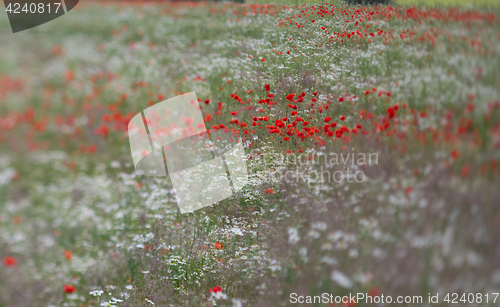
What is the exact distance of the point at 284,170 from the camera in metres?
3.86

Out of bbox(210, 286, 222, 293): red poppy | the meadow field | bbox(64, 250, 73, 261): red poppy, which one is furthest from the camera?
bbox(64, 250, 73, 261): red poppy

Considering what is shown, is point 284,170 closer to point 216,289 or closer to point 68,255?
point 216,289

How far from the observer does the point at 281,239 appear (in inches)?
125

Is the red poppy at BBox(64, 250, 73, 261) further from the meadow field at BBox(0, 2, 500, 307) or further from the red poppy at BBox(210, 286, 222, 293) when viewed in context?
the red poppy at BBox(210, 286, 222, 293)

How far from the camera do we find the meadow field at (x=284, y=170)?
2.05 m

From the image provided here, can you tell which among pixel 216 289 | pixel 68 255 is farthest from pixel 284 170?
pixel 68 255

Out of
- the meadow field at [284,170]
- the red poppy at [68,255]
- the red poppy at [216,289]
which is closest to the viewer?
the meadow field at [284,170]

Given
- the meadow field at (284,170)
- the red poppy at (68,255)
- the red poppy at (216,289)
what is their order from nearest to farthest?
1. the meadow field at (284,170)
2. the red poppy at (216,289)
3. the red poppy at (68,255)

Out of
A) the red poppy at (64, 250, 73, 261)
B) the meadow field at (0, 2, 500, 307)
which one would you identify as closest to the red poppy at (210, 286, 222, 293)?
the meadow field at (0, 2, 500, 307)

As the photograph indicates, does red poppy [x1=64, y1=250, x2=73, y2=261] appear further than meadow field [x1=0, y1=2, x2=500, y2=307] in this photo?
Yes

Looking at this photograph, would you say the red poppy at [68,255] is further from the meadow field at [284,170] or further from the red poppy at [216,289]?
the red poppy at [216,289]

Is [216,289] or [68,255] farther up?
[216,289]

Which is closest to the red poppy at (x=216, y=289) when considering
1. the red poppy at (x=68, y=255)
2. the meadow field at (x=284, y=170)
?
the meadow field at (x=284, y=170)

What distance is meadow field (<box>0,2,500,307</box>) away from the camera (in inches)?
80.7
